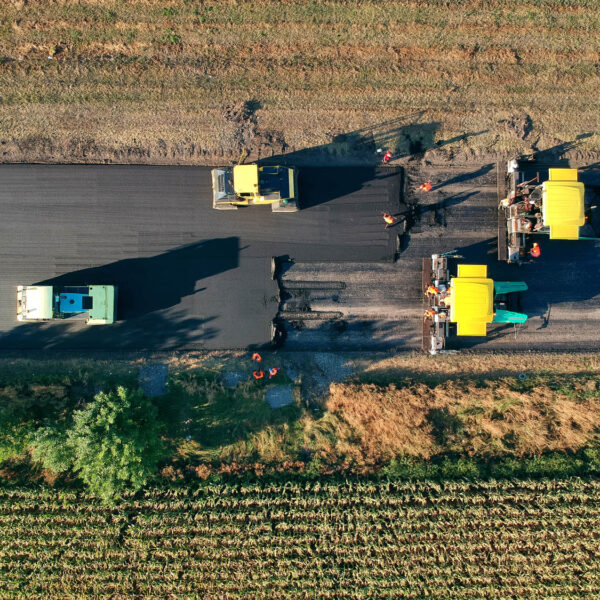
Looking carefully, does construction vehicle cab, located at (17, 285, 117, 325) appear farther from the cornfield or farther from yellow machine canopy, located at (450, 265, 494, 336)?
yellow machine canopy, located at (450, 265, 494, 336)

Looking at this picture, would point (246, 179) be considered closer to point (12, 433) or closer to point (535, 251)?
point (535, 251)

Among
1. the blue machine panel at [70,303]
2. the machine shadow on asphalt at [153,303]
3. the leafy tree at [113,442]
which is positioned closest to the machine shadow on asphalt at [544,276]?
the machine shadow on asphalt at [153,303]

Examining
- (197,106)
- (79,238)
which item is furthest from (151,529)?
(197,106)

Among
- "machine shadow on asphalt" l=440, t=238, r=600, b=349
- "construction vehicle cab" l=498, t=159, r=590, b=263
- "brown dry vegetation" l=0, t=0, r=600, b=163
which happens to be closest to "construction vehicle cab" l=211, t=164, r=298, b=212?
"brown dry vegetation" l=0, t=0, r=600, b=163

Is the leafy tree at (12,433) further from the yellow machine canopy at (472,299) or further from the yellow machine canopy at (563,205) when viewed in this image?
the yellow machine canopy at (563,205)

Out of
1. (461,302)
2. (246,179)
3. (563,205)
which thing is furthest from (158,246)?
(563,205)

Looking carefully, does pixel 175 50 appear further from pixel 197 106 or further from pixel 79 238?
pixel 79 238
